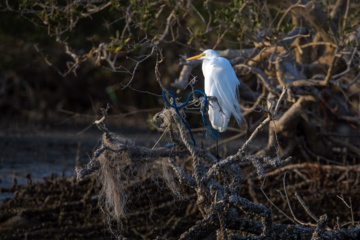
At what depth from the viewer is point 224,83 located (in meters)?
4.21

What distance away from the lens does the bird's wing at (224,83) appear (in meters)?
4.21

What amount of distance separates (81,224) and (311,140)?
3.04 metres

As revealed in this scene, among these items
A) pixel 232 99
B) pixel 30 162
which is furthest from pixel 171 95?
pixel 30 162

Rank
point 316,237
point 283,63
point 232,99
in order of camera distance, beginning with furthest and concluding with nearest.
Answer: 1. point 283,63
2. point 232,99
3. point 316,237

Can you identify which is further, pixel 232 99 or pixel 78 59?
pixel 78 59

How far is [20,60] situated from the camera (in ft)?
39.4

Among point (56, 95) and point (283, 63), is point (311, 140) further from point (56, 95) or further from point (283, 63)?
point (56, 95)

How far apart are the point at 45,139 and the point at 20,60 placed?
7.43 ft

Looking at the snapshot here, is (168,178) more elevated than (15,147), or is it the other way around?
(15,147)

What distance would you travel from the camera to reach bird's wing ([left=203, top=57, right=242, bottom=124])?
13.8 ft

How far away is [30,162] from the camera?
8.66 meters

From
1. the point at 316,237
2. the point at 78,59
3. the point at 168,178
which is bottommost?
the point at 316,237

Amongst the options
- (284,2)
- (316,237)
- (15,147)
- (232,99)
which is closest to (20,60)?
(15,147)

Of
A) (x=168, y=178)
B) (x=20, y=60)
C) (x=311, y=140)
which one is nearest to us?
(x=168, y=178)
